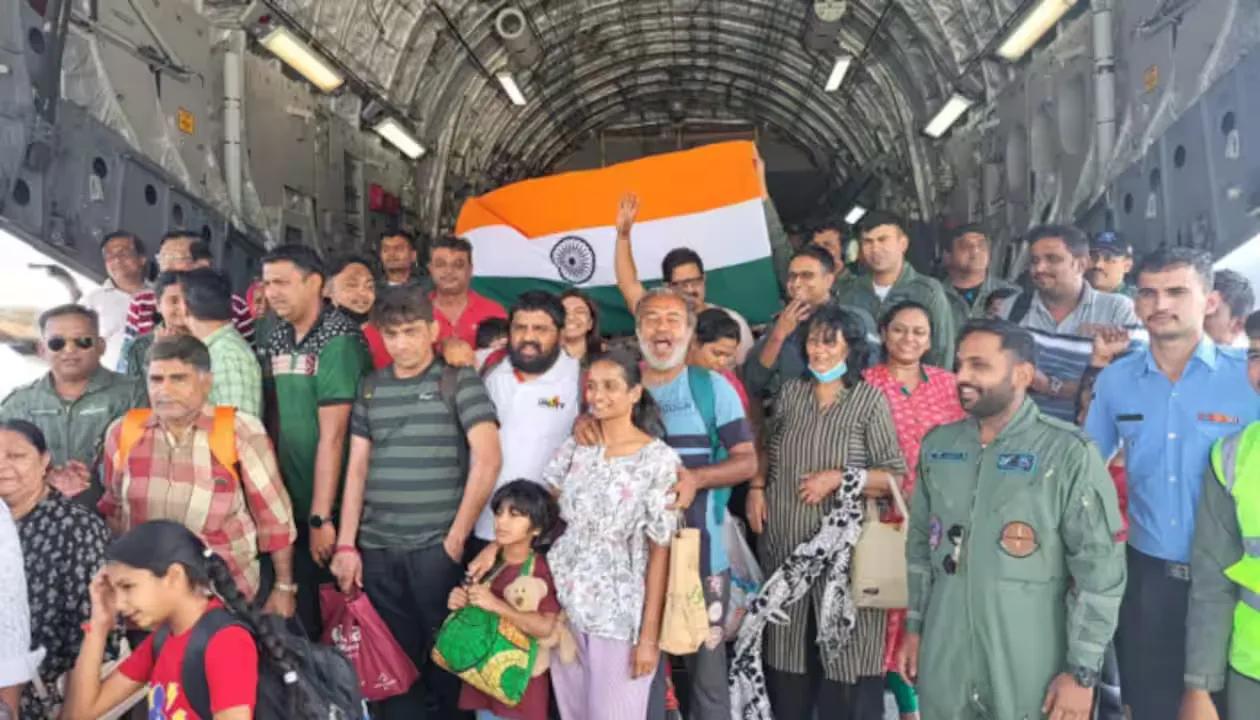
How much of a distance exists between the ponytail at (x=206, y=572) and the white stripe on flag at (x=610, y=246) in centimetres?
403

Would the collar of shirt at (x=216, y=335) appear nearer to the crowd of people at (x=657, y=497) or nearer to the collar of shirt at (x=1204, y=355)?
the crowd of people at (x=657, y=497)

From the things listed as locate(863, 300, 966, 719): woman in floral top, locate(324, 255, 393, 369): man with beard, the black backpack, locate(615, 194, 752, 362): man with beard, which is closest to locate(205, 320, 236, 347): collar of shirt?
locate(324, 255, 393, 369): man with beard

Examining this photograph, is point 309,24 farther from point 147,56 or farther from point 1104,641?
point 1104,641

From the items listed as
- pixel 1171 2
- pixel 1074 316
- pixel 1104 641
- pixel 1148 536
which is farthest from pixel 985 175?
pixel 1104 641

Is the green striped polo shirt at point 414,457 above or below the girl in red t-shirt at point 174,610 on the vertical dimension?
above

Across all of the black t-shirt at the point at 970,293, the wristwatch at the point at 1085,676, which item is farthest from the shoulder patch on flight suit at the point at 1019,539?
the black t-shirt at the point at 970,293

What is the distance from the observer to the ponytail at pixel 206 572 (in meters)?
2.34

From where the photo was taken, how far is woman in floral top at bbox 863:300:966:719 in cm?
356

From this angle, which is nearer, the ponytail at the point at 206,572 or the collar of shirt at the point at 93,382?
the ponytail at the point at 206,572

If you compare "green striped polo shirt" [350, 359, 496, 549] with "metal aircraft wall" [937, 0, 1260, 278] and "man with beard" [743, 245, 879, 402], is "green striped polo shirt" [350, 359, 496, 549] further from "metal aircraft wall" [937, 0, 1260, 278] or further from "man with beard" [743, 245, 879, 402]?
"metal aircraft wall" [937, 0, 1260, 278]

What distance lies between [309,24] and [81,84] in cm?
267

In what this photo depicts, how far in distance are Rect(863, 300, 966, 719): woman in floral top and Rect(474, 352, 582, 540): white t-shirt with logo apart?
1169 millimetres

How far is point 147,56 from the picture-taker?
5.96m

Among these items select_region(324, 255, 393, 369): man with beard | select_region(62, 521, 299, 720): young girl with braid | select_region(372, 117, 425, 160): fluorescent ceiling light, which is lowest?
select_region(62, 521, 299, 720): young girl with braid
